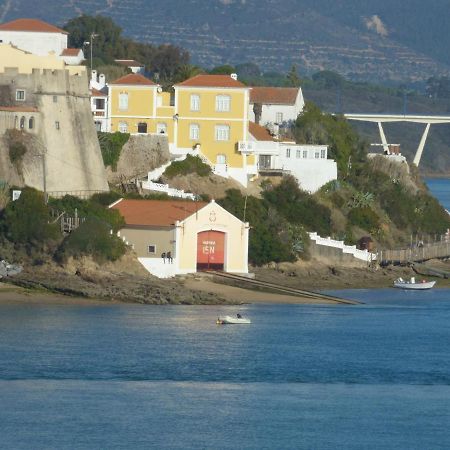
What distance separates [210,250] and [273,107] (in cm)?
1563

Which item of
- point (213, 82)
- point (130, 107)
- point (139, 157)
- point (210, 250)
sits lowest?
point (210, 250)

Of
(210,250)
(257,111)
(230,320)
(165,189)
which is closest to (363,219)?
(257,111)

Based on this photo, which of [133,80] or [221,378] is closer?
[221,378]

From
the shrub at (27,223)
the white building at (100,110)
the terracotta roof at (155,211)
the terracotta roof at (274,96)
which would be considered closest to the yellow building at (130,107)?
the white building at (100,110)

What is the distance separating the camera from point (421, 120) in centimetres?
10206

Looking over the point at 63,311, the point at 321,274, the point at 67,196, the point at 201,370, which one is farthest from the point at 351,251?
the point at 201,370

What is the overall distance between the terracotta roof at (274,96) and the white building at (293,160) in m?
3.80

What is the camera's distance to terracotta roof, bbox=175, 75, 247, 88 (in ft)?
209

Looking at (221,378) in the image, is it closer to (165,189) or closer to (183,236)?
(183,236)

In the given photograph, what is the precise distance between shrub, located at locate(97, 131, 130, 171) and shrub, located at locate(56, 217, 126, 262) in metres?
9.09

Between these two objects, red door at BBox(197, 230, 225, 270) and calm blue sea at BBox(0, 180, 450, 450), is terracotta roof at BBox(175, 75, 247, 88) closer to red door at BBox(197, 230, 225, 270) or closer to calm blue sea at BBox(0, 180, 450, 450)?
red door at BBox(197, 230, 225, 270)

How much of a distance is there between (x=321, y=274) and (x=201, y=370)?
19.4 metres

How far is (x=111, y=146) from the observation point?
6191cm

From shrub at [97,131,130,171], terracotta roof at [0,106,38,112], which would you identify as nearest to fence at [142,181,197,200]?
shrub at [97,131,130,171]
